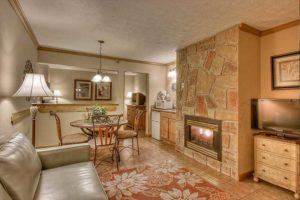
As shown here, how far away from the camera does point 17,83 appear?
7.64 feet

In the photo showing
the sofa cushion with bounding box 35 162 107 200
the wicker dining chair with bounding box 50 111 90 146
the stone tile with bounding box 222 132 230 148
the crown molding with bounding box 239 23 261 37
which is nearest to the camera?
the sofa cushion with bounding box 35 162 107 200

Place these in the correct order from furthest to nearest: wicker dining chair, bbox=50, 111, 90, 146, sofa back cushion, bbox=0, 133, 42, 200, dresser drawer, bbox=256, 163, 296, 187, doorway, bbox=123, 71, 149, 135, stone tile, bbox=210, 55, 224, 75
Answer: doorway, bbox=123, 71, 149, 135, wicker dining chair, bbox=50, 111, 90, 146, stone tile, bbox=210, 55, 224, 75, dresser drawer, bbox=256, 163, 296, 187, sofa back cushion, bbox=0, 133, 42, 200

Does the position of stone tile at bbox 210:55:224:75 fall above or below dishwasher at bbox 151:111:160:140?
above

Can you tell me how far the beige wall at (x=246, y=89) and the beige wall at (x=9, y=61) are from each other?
3.06 metres

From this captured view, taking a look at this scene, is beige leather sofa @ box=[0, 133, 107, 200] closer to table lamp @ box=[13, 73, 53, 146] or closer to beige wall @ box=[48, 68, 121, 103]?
table lamp @ box=[13, 73, 53, 146]

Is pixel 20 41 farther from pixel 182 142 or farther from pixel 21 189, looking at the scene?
pixel 182 142

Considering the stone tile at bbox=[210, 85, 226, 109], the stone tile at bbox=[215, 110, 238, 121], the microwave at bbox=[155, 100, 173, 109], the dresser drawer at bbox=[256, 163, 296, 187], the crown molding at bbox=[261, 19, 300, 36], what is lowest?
the dresser drawer at bbox=[256, 163, 296, 187]

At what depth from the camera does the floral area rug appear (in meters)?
2.08

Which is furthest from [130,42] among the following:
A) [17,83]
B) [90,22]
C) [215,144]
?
[215,144]

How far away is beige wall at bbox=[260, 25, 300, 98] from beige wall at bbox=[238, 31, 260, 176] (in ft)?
0.28

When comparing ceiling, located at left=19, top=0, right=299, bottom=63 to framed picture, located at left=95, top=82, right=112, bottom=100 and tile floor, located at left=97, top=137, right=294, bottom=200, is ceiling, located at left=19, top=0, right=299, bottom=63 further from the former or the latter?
framed picture, located at left=95, top=82, right=112, bottom=100

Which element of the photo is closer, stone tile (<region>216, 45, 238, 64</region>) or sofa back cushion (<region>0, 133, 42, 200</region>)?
sofa back cushion (<region>0, 133, 42, 200</region>)

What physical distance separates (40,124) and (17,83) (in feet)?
6.72

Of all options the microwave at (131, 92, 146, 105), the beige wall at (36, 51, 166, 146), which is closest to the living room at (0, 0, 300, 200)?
the beige wall at (36, 51, 166, 146)
